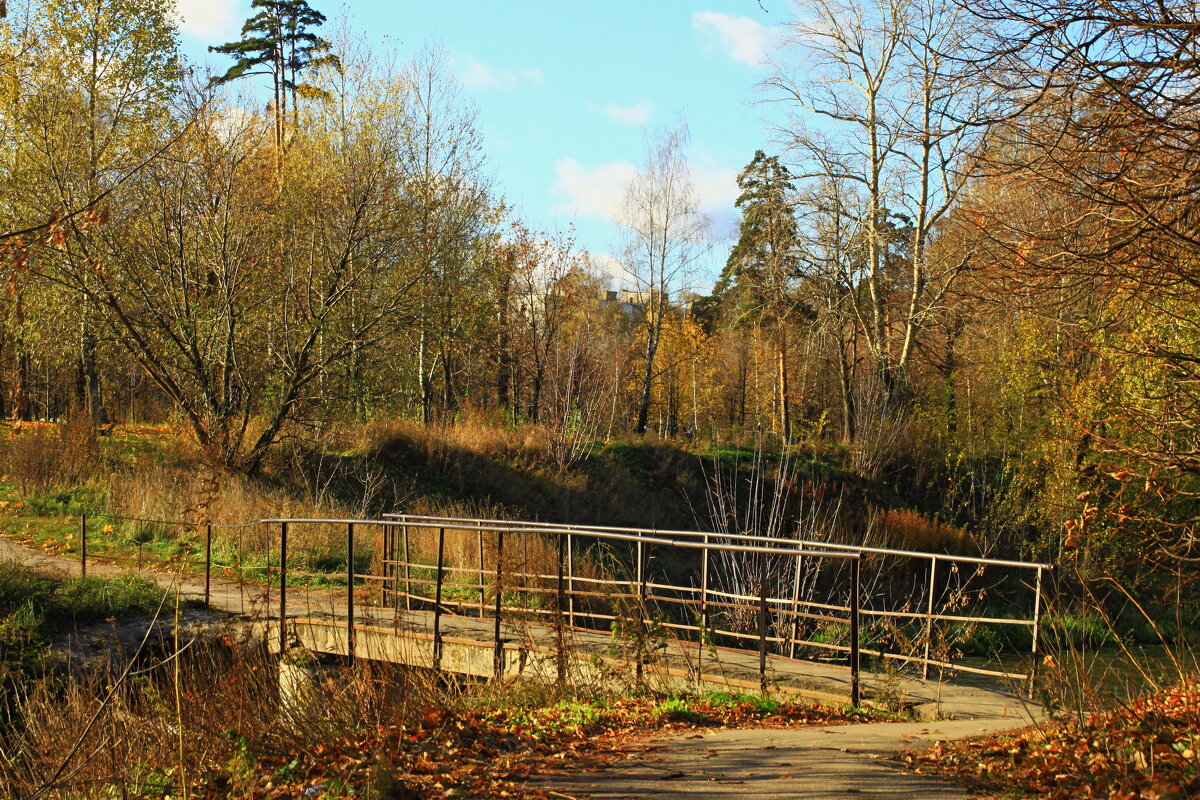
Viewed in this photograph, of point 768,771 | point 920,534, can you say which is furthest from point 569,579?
point 920,534

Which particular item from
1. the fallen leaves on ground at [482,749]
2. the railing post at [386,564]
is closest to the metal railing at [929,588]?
the railing post at [386,564]

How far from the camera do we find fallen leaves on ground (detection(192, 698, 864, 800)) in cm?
520

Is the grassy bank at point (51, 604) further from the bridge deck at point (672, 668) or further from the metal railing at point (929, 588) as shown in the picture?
the bridge deck at point (672, 668)

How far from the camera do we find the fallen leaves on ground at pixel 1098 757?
4328mm

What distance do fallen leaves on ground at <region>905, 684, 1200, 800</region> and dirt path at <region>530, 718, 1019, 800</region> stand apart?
0.89 ft

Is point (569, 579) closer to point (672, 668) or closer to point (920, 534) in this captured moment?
point (672, 668)

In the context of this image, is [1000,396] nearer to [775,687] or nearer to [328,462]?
[328,462]

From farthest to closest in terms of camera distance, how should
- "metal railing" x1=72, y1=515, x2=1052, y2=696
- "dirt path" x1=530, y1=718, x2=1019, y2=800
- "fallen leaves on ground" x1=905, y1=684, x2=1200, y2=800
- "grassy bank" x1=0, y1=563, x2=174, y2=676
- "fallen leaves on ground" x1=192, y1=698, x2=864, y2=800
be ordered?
"grassy bank" x1=0, y1=563, x2=174, y2=676 < "metal railing" x1=72, y1=515, x2=1052, y2=696 < "fallen leaves on ground" x1=192, y1=698, x2=864, y2=800 < "dirt path" x1=530, y1=718, x2=1019, y2=800 < "fallen leaves on ground" x1=905, y1=684, x2=1200, y2=800

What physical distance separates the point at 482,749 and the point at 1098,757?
140 inches

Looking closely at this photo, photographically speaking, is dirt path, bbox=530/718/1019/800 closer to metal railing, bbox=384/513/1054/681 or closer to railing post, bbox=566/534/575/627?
metal railing, bbox=384/513/1054/681

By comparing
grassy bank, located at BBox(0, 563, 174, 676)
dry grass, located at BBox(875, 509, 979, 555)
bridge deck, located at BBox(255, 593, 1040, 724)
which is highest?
bridge deck, located at BBox(255, 593, 1040, 724)

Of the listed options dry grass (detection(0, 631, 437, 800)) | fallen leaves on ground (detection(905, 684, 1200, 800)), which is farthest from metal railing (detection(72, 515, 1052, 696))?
fallen leaves on ground (detection(905, 684, 1200, 800))

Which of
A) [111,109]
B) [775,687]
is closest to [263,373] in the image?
[111,109]

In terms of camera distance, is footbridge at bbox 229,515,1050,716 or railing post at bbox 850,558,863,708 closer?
railing post at bbox 850,558,863,708
